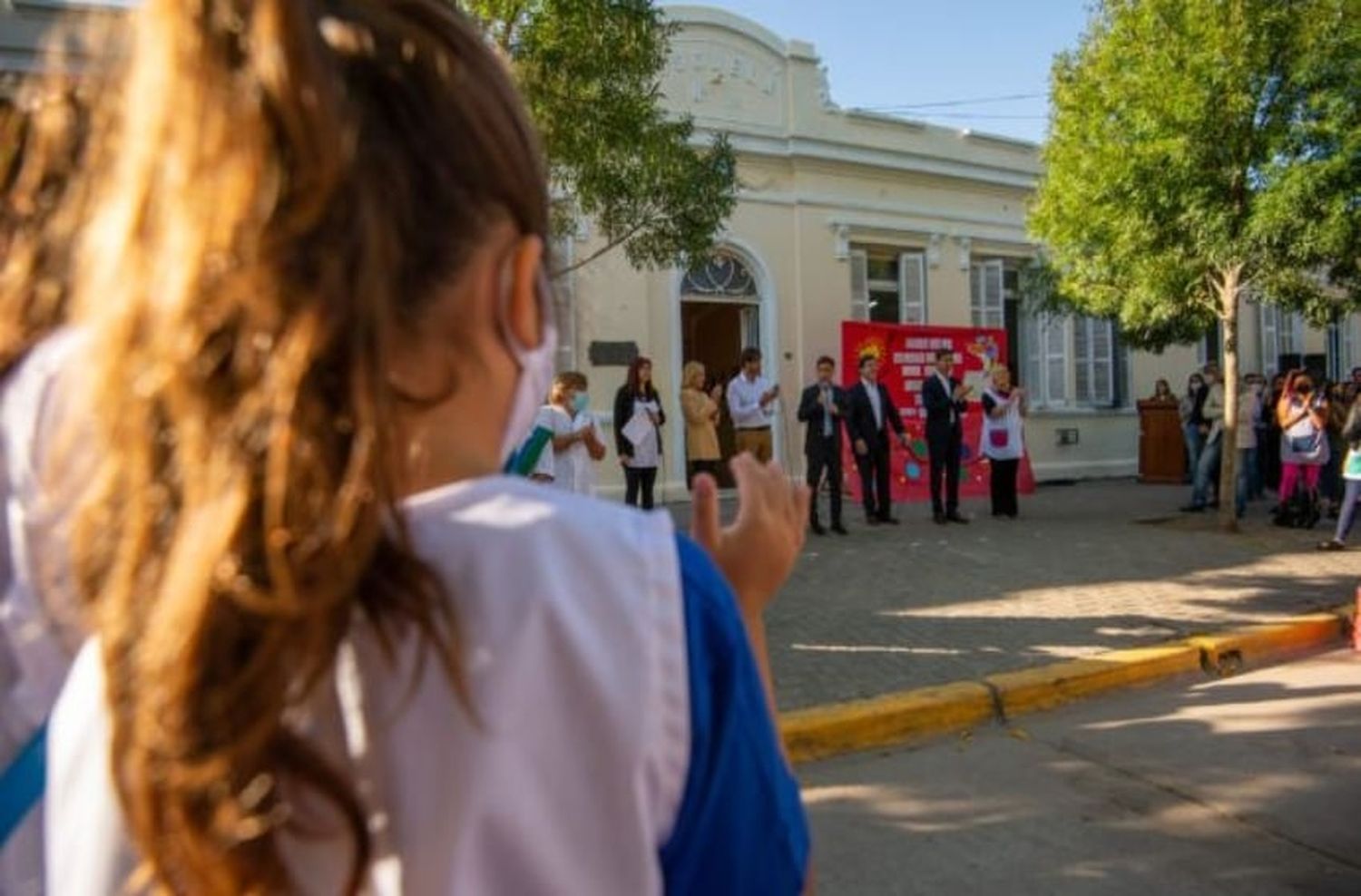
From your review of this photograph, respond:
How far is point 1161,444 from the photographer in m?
16.7

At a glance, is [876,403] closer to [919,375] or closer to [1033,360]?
[919,375]

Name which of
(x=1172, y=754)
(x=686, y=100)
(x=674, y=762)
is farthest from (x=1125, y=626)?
(x=686, y=100)

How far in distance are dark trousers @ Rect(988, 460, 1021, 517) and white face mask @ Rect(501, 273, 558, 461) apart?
11.5 metres

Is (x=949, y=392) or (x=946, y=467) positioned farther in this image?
(x=946, y=467)

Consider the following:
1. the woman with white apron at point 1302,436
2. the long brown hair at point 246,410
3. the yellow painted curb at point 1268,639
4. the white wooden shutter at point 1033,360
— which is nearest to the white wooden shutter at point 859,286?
the white wooden shutter at point 1033,360

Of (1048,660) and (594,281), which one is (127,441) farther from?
(594,281)

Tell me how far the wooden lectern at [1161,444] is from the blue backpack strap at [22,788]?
56.6ft

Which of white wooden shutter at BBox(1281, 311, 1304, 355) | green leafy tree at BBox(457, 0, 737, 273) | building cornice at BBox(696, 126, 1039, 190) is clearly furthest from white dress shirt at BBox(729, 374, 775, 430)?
white wooden shutter at BBox(1281, 311, 1304, 355)

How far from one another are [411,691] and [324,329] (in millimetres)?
239

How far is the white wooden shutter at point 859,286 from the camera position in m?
15.2

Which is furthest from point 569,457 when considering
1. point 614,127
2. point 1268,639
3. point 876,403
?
point 876,403

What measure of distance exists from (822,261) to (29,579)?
1439cm

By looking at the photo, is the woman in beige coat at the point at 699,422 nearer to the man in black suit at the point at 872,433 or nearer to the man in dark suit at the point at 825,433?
the man in dark suit at the point at 825,433

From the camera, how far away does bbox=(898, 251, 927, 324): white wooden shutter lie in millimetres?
15805
